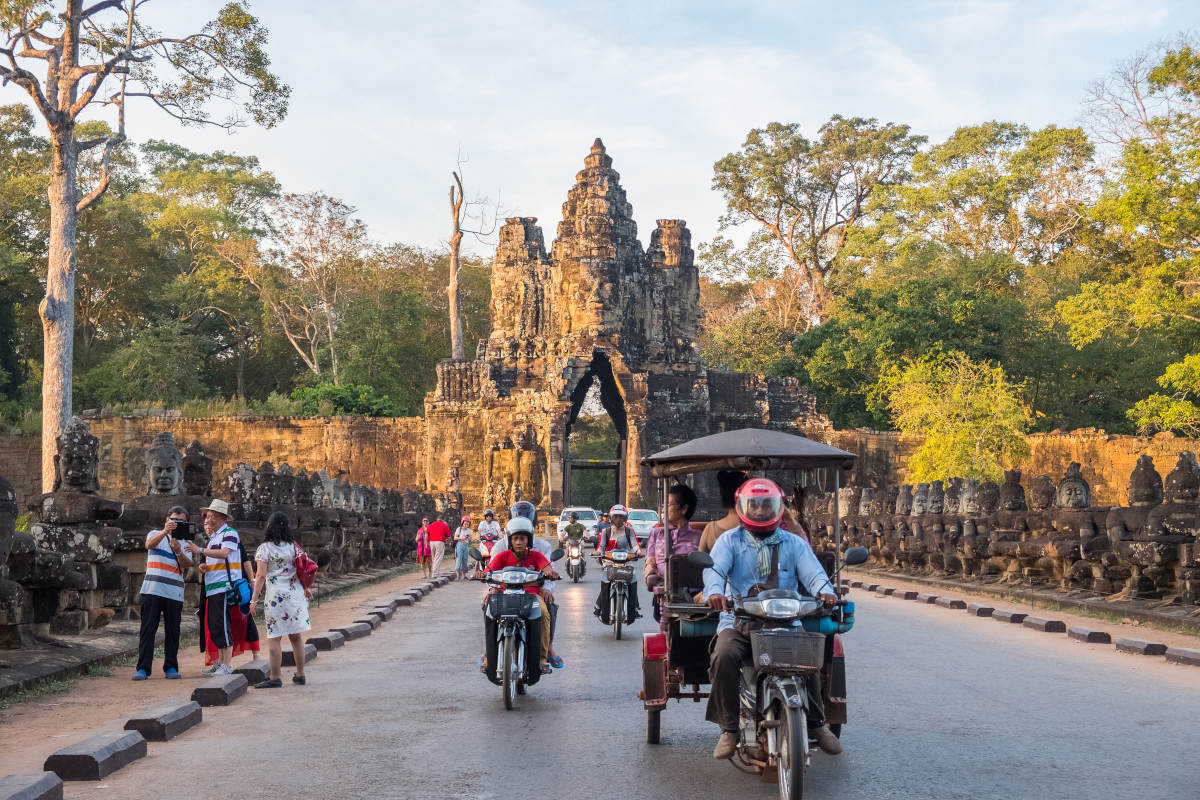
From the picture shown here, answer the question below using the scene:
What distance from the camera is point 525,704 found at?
907 centimetres

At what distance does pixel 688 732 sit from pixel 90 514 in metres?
7.01

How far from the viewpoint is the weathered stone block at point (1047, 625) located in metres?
14.3

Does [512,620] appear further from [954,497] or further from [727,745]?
[954,497]

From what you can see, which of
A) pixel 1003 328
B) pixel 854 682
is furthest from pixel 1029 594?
pixel 1003 328

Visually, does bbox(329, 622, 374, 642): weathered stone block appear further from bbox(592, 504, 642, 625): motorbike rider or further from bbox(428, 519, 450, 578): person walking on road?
bbox(428, 519, 450, 578): person walking on road

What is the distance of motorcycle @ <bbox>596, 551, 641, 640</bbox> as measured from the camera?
14.2 m

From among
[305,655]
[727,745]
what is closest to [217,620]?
[305,655]

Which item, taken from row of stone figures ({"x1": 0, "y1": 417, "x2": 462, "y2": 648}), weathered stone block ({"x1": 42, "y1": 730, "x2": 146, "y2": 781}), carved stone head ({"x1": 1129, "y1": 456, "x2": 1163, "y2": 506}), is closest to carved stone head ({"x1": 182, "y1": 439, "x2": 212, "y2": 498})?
row of stone figures ({"x1": 0, "y1": 417, "x2": 462, "y2": 648})

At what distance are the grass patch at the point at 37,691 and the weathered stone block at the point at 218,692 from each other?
3.53ft

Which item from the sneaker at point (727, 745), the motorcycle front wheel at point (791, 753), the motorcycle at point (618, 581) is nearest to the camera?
the motorcycle front wheel at point (791, 753)

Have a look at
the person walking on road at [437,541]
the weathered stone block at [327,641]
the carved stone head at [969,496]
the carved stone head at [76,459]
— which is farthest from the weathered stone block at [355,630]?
the carved stone head at [969,496]

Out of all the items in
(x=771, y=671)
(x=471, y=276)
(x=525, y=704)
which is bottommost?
(x=525, y=704)

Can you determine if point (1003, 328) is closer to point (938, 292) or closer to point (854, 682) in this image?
point (938, 292)

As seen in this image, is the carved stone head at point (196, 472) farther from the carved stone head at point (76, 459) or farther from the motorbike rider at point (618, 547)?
the motorbike rider at point (618, 547)
